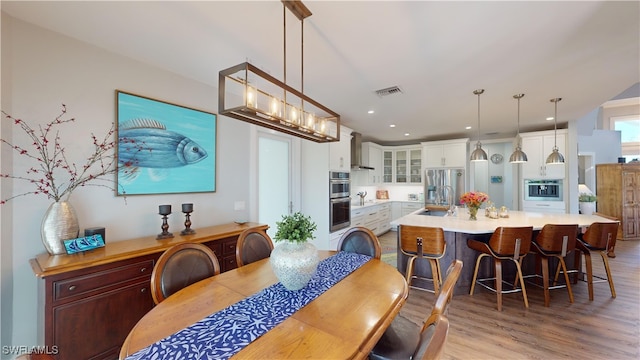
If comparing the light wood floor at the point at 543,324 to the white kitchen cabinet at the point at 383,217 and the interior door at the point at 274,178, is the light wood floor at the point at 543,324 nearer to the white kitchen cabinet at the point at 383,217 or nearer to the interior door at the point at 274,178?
the interior door at the point at 274,178

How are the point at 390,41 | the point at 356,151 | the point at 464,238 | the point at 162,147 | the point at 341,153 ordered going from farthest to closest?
the point at 356,151 < the point at 341,153 < the point at 464,238 < the point at 162,147 < the point at 390,41

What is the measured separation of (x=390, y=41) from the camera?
7.01 feet

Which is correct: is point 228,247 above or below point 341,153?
below

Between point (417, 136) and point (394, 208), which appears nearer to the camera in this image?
point (417, 136)

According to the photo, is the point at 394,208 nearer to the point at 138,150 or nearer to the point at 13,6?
the point at 138,150

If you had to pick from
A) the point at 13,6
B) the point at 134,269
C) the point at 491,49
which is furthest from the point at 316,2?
the point at 134,269

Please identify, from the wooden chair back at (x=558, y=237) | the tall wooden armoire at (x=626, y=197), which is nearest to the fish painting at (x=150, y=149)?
the wooden chair back at (x=558, y=237)

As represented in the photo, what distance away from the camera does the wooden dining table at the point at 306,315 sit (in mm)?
976

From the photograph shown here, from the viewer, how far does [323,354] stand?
94cm

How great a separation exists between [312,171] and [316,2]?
10.00 feet

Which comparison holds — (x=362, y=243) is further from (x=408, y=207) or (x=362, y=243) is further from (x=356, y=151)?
(x=408, y=207)

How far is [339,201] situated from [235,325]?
363cm

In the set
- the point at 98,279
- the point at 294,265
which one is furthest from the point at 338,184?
the point at 98,279

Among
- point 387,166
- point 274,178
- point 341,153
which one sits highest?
→ point 341,153
